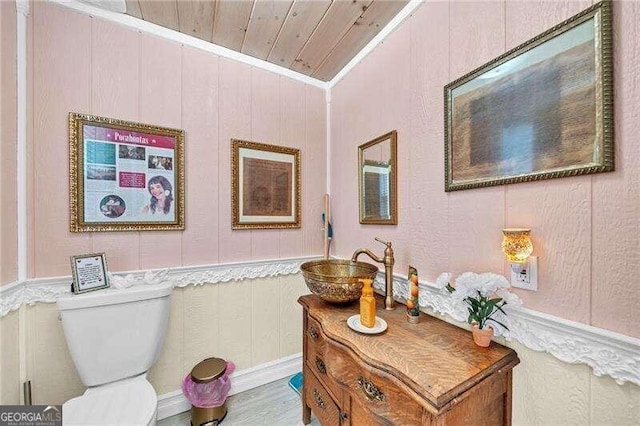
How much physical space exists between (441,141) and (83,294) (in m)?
1.90

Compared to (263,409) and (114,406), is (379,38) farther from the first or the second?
(263,409)

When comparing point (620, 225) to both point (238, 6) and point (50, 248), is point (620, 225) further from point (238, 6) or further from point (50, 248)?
point (50, 248)

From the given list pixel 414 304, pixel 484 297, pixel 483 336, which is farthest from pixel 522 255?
pixel 414 304

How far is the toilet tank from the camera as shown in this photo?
3.81ft

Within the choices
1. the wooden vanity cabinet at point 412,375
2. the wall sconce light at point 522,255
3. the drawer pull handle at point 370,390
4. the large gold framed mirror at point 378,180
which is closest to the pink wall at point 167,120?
the large gold framed mirror at point 378,180

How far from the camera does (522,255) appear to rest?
835 millimetres

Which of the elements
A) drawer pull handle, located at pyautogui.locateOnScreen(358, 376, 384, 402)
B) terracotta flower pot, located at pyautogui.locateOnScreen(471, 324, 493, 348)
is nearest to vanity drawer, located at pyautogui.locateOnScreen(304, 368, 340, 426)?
drawer pull handle, located at pyautogui.locateOnScreen(358, 376, 384, 402)

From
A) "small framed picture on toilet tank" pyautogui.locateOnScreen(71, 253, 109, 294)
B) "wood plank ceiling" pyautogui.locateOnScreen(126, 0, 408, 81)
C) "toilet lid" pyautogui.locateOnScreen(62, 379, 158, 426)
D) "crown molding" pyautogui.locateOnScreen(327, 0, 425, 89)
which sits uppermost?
"wood plank ceiling" pyautogui.locateOnScreen(126, 0, 408, 81)

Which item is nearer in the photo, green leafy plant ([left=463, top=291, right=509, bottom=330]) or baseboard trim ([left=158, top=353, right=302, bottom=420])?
green leafy plant ([left=463, top=291, right=509, bottom=330])

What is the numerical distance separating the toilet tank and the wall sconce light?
1.60 m

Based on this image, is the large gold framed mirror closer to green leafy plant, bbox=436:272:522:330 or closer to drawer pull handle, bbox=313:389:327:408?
green leafy plant, bbox=436:272:522:330

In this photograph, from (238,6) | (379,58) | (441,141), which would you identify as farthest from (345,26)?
(441,141)

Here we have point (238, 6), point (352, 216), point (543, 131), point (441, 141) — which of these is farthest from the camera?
point (352, 216)

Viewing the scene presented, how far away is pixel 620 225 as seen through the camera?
0.68 meters
